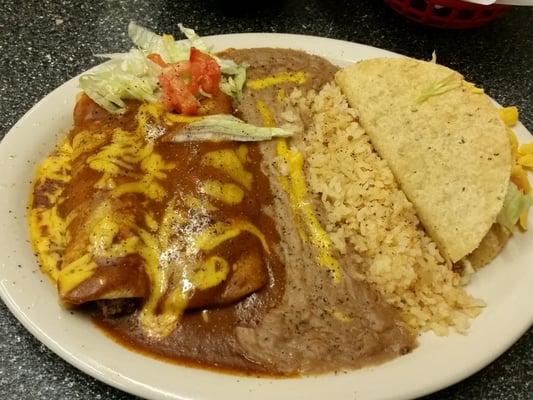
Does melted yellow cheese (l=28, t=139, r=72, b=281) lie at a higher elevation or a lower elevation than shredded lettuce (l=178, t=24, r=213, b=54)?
lower

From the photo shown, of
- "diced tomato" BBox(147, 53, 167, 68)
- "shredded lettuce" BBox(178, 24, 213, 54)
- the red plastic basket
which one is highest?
the red plastic basket

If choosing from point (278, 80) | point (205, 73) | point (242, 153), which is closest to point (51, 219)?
point (242, 153)

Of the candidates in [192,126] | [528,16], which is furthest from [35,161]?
[528,16]

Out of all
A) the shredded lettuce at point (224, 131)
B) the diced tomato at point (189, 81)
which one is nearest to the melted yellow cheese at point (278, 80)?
the diced tomato at point (189, 81)

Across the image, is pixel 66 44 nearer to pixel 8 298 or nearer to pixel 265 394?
pixel 8 298

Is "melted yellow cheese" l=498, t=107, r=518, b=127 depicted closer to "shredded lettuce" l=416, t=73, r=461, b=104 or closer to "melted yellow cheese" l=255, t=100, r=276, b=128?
"shredded lettuce" l=416, t=73, r=461, b=104

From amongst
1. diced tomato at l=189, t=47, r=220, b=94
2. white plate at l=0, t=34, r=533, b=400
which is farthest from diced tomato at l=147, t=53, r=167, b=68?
white plate at l=0, t=34, r=533, b=400
